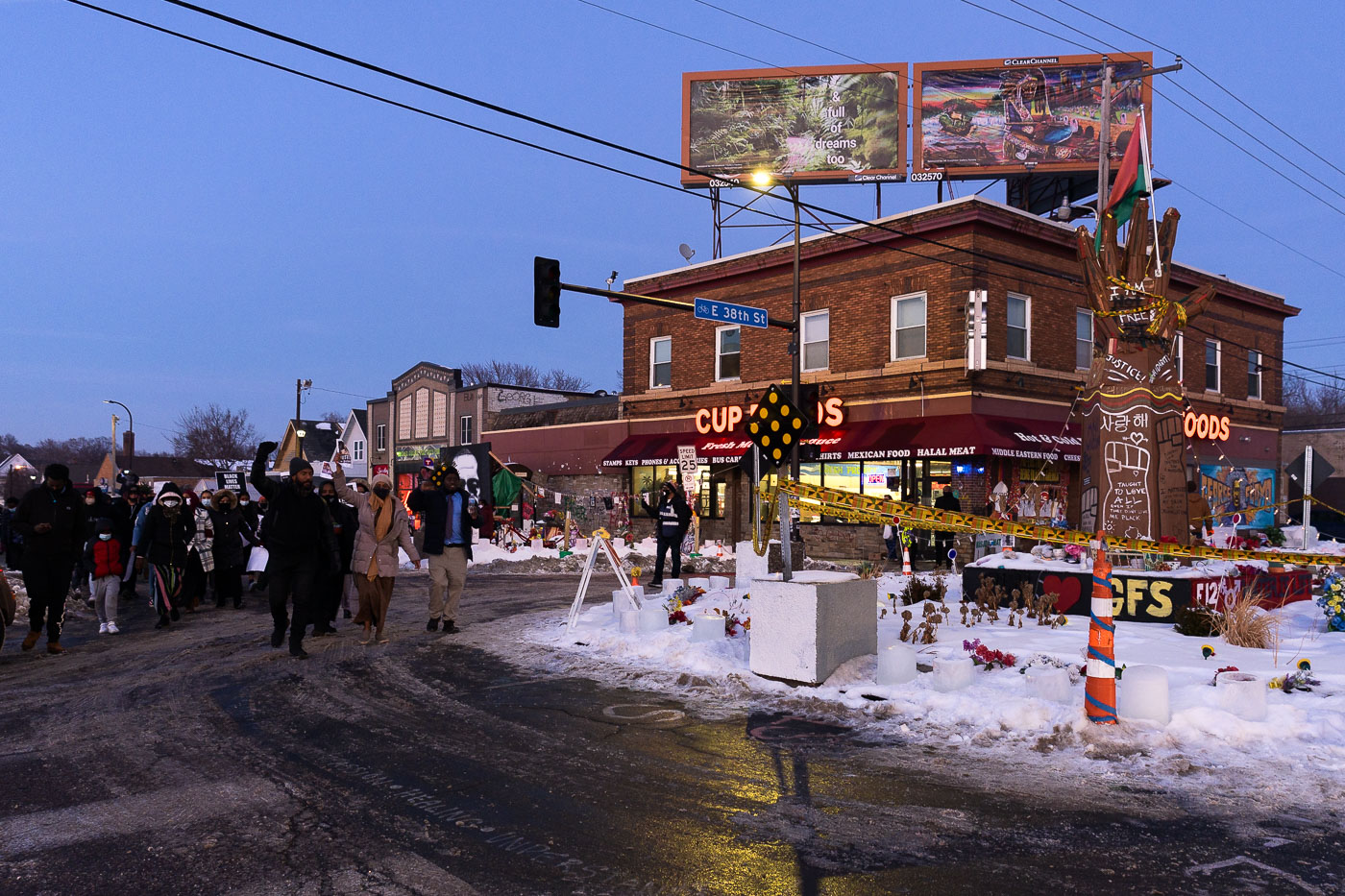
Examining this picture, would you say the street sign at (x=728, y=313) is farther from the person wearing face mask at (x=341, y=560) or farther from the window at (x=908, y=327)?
the window at (x=908, y=327)

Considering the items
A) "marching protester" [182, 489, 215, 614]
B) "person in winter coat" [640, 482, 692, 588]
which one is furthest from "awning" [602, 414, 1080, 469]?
"marching protester" [182, 489, 215, 614]

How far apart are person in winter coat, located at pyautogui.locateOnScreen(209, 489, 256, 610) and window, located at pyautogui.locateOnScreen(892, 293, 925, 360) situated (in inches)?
612

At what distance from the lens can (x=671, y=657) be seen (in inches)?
361

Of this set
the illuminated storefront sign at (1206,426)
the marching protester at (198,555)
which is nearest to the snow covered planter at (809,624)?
the marching protester at (198,555)

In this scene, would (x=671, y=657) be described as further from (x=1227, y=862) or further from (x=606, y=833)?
(x=1227, y=862)

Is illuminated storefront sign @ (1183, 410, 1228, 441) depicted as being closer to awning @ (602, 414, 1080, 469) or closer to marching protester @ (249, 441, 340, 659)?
awning @ (602, 414, 1080, 469)

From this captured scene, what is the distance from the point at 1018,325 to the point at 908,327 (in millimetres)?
2608

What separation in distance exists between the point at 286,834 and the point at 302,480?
18.1ft

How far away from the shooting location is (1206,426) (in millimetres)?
26500

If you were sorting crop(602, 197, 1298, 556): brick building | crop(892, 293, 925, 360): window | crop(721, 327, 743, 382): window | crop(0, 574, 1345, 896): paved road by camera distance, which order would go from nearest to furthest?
crop(0, 574, 1345, 896): paved road, crop(602, 197, 1298, 556): brick building, crop(892, 293, 925, 360): window, crop(721, 327, 743, 382): window

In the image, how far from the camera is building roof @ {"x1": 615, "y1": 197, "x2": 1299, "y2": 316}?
21703 millimetres

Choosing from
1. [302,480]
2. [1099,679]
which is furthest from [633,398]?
[1099,679]

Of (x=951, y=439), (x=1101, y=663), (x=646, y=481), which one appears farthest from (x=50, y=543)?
(x=646, y=481)

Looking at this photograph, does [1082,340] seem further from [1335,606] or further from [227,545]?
[227,545]
